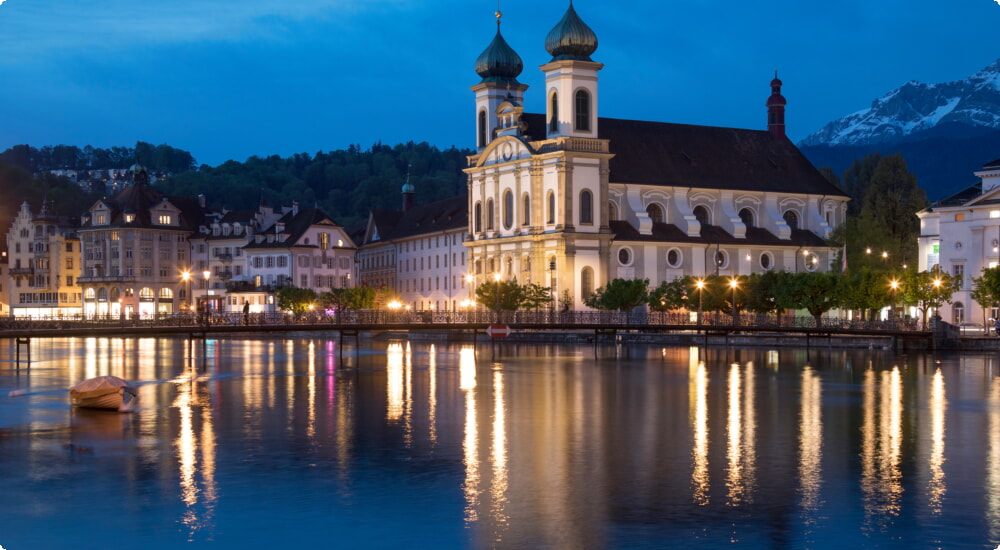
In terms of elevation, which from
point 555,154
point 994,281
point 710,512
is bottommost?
point 710,512

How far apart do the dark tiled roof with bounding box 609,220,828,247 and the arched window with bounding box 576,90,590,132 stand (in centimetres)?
893

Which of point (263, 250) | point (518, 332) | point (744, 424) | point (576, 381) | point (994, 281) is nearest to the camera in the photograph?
point (744, 424)

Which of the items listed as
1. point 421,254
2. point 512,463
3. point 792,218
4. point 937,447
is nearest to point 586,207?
point 792,218

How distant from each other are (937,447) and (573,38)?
80.8m

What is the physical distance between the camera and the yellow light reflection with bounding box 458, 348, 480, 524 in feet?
93.0

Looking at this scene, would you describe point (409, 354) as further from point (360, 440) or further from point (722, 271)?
point (360, 440)

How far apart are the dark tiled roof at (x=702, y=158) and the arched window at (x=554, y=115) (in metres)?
2.74

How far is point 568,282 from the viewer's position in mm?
111125

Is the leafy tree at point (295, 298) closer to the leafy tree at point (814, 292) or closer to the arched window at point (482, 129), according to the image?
the arched window at point (482, 129)

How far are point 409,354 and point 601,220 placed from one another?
30.7 m

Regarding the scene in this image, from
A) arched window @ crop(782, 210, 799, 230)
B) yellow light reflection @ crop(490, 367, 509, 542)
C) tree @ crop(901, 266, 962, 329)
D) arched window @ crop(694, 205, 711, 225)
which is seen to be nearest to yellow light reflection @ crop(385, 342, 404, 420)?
yellow light reflection @ crop(490, 367, 509, 542)

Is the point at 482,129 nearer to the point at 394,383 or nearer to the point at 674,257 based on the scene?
the point at 674,257

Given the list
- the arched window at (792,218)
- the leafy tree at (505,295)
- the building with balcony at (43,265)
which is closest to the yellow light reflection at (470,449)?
the leafy tree at (505,295)

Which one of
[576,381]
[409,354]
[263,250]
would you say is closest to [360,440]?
[576,381]
